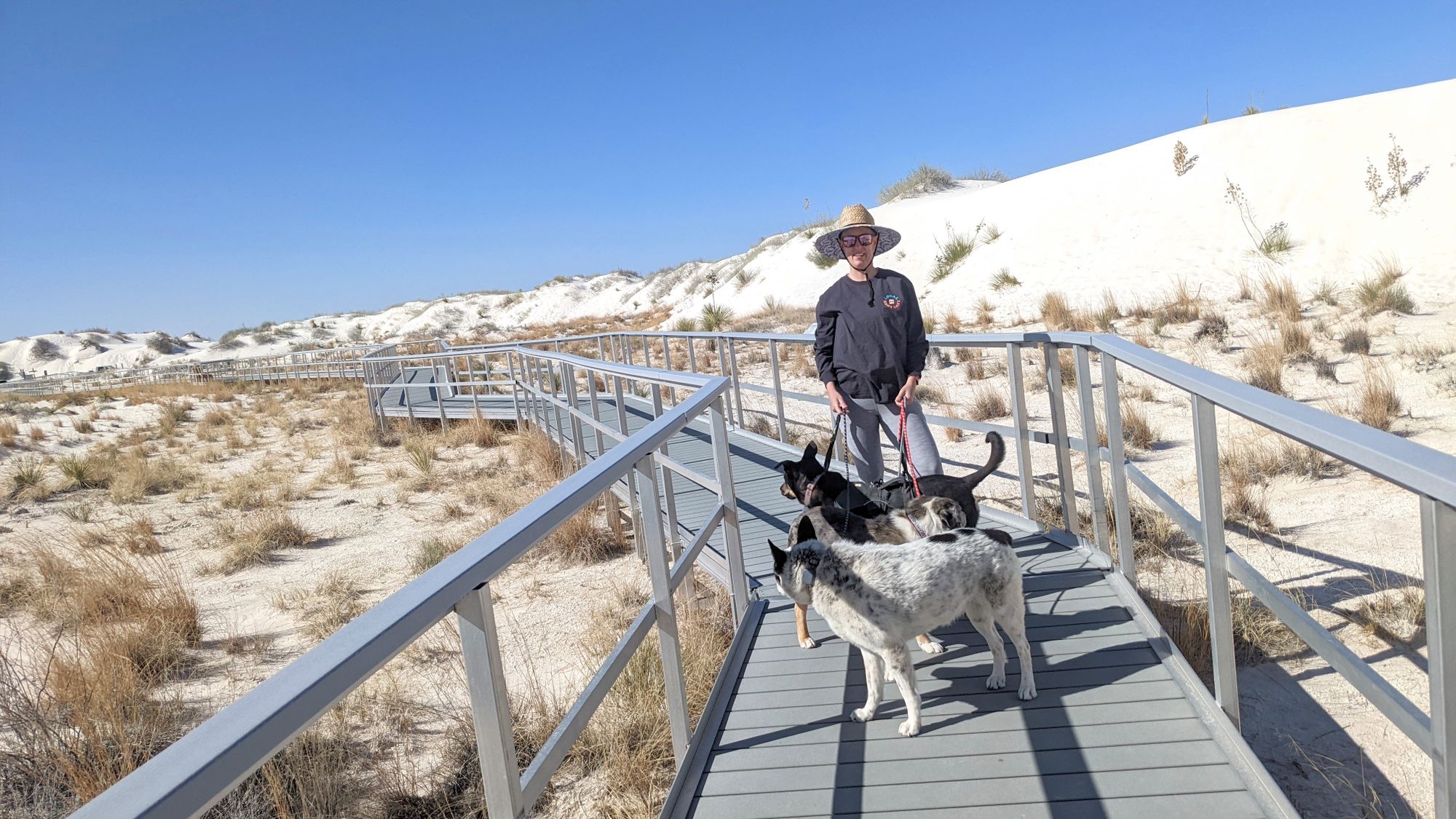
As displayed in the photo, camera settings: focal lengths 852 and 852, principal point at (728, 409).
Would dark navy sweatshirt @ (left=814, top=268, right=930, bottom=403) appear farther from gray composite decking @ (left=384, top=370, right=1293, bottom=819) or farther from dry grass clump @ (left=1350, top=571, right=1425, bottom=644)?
dry grass clump @ (left=1350, top=571, right=1425, bottom=644)

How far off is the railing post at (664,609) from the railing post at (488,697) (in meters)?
1.01

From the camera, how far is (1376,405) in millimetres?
7742

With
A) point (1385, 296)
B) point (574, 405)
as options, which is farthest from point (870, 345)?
point (1385, 296)

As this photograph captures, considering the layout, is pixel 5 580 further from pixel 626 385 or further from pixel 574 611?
Answer: pixel 626 385

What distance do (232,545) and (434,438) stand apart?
5349 millimetres

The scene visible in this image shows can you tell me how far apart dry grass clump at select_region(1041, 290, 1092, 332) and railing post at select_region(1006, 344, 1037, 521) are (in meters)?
11.4

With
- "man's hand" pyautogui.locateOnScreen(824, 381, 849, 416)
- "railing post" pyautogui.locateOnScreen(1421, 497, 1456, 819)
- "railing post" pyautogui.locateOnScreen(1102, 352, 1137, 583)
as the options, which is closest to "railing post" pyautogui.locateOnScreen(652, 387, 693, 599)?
"man's hand" pyautogui.locateOnScreen(824, 381, 849, 416)

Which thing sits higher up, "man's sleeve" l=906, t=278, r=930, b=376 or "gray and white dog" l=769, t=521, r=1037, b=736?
"man's sleeve" l=906, t=278, r=930, b=376

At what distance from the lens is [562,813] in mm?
3795

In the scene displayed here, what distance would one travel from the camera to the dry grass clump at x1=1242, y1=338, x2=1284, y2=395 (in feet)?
31.3

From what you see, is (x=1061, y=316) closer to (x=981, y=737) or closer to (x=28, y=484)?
(x=981, y=737)

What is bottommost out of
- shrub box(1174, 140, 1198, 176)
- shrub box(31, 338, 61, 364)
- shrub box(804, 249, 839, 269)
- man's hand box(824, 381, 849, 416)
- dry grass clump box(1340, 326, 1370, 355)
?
dry grass clump box(1340, 326, 1370, 355)

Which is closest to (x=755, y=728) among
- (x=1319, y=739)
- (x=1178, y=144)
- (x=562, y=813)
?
(x=562, y=813)

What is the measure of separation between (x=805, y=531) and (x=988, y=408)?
802 cm
